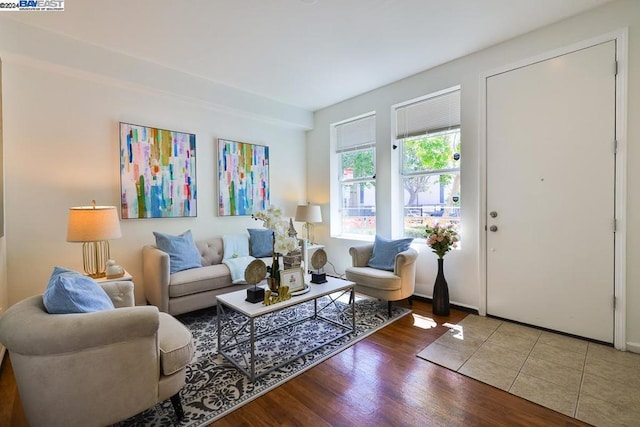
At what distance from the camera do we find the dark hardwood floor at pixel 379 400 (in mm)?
1631

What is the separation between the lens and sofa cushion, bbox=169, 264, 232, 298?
2.90m

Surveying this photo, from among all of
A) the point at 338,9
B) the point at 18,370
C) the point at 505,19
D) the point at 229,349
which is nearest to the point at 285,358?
the point at 229,349

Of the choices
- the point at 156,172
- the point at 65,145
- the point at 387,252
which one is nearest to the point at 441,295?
the point at 387,252

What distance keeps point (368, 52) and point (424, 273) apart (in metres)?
2.60

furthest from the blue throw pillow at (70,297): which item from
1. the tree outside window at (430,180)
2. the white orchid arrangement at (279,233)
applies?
the tree outside window at (430,180)

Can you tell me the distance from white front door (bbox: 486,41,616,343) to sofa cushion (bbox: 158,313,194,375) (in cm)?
290

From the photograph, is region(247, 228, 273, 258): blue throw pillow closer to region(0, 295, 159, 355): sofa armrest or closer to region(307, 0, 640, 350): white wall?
region(307, 0, 640, 350): white wall

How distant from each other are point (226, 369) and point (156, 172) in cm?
242

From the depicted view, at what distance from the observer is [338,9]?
235cm

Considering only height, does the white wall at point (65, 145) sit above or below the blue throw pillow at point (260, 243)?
above

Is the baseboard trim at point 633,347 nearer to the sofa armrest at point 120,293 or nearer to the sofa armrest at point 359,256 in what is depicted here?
the sofa armrest at point 359,256

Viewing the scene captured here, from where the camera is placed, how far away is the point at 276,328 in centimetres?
281

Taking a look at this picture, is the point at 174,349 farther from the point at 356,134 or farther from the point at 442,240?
the point at 356,134

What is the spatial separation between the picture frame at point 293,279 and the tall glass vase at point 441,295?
158 cm
